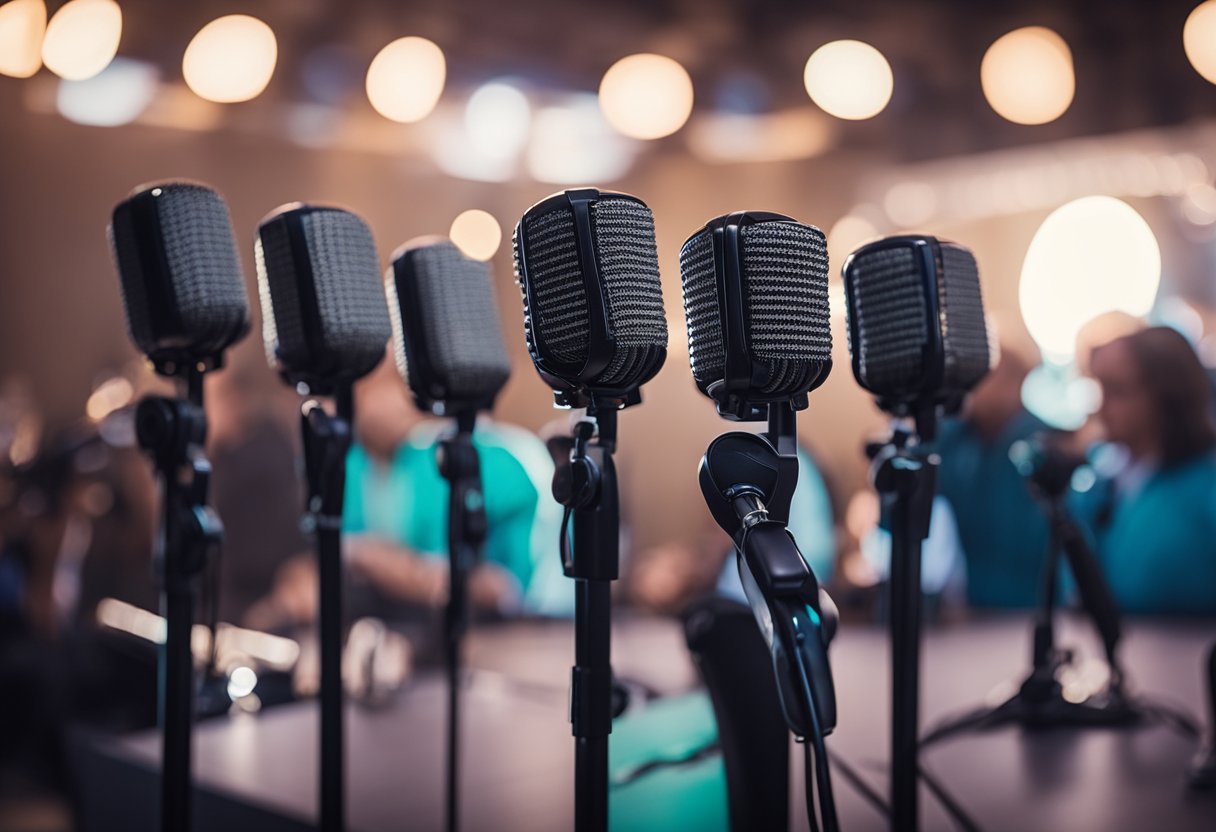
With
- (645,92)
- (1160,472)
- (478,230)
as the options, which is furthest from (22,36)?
(1160,472)

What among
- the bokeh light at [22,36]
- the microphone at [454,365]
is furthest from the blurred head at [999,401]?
the bokeh light at [22,36]

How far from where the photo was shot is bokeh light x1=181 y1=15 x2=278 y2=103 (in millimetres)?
4082

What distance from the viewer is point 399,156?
17.2 feet

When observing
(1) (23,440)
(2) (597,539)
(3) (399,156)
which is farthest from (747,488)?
(3) (399,156)

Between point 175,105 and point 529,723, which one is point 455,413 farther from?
point 175,105

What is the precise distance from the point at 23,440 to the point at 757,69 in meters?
3.46

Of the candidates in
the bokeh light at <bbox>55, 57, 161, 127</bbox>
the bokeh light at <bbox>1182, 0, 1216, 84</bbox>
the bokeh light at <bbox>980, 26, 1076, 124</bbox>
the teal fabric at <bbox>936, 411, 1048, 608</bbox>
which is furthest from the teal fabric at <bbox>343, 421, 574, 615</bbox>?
the bokeh light at <bbox>1182, 0, 1216, 84</bbox>

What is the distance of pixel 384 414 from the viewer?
3137mm

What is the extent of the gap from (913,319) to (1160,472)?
1.72 meters

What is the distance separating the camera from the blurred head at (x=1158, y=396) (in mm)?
2498

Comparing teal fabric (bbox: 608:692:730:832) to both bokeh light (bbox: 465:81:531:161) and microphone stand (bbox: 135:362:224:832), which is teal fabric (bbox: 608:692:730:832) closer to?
microphone stand (bbox: 135:362:224:832)

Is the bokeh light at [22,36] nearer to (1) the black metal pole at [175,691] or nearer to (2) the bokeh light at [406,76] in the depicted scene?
(2) the bokeh light at [406,76]

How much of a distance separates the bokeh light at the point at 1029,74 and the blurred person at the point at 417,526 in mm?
2971

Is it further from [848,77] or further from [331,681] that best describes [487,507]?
[848,77]
